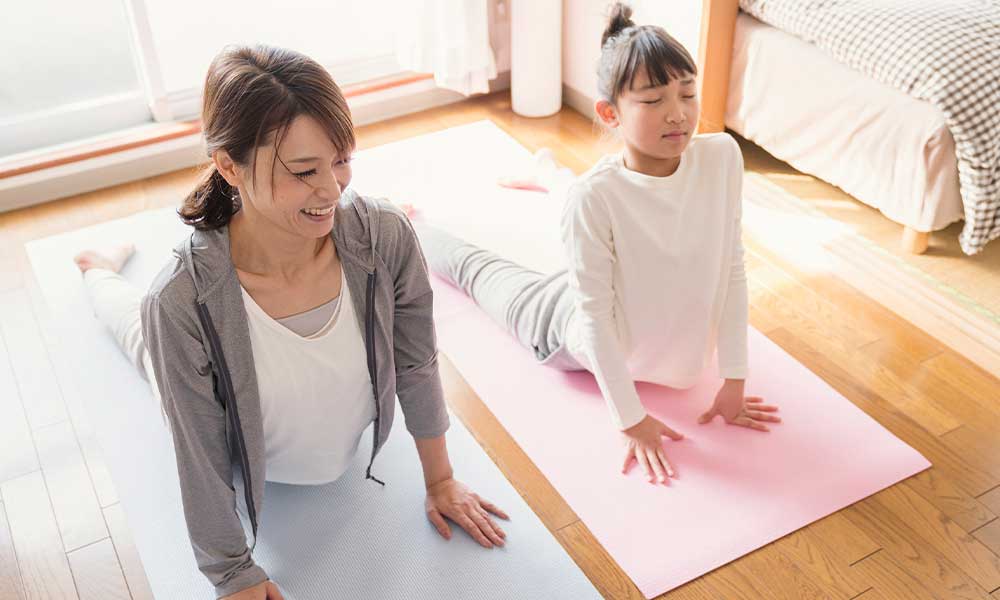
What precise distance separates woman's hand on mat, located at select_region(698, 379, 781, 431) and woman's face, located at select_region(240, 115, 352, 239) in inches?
32.4

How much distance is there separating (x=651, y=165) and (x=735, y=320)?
1.03ft

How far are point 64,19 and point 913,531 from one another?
11.7ft

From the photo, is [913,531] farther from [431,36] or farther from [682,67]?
[431,36]

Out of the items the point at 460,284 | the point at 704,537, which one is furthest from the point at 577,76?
the point at 704,537

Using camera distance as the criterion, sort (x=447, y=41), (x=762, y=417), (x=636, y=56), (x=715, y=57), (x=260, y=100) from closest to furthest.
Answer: (x=260, y=100)
(x=636, y=56)
(x=762, y=417)
(x=715, y=57)
(x=447, y=41)

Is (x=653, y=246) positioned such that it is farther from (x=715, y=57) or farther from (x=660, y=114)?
(x=715, y=57)

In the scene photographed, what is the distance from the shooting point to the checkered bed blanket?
1.97 meters

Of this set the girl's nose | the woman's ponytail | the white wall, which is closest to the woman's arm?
the woman's ponytail

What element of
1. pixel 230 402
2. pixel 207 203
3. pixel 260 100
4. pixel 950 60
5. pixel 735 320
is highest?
pixel 260 100

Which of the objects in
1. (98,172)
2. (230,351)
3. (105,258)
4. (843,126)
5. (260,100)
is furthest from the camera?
(98,172)

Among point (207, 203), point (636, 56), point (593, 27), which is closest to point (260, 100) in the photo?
point (207, 203)

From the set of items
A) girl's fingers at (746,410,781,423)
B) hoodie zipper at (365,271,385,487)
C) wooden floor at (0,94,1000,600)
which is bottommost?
wooden floor at (0,94,1000,600)

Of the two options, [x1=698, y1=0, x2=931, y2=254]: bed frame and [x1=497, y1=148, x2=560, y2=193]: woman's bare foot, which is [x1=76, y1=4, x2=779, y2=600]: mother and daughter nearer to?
[x1=497, y1=148, x2=560, y2=193]: woman's bare foot

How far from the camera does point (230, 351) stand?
1.24 meters
